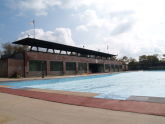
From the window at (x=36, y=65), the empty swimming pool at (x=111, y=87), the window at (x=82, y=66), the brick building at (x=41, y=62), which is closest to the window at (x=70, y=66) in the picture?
the brick building at (x=41, y=62)

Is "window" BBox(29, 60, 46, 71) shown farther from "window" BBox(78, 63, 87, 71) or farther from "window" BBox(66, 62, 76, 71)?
"window" BBox(78, 63, 87, 71)

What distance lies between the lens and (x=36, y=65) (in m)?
26.9

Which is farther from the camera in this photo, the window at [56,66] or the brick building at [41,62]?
the window at [56,66]

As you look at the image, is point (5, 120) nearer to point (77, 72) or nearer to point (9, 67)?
point (9, 67)

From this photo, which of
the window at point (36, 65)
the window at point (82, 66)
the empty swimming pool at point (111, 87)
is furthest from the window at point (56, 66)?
the empty swimming pool at point (111, 87)

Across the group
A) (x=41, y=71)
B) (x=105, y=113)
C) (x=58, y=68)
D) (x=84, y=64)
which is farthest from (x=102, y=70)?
(x=105, y=113)

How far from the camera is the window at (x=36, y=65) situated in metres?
26.0

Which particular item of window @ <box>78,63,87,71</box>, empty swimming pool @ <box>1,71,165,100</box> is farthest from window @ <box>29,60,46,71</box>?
window @ <box>78,63,87,71</box>

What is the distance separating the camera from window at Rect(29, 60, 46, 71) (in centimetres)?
2605

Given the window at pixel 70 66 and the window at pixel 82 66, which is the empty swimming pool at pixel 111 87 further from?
→ the window at pixel 82 66

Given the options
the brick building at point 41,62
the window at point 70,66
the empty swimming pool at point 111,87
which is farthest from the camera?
the window at point 70,66

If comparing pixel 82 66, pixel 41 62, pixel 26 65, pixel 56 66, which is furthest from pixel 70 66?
pixel 26 65

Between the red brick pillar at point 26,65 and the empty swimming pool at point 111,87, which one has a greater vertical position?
the red brick pillar at point 26,65

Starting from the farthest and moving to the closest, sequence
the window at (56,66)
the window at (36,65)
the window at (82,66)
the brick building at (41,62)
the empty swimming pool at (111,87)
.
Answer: the window at (82,66)
the window at (56,66)
the window at (36,65)
the brick building at (41,62)
the empty swimming pool at (111,87)
